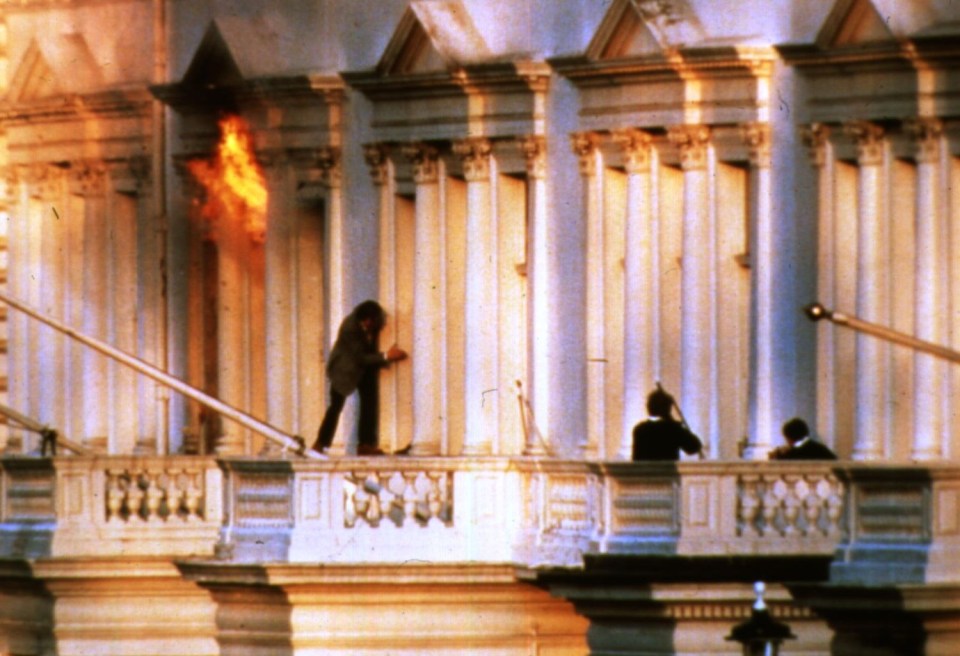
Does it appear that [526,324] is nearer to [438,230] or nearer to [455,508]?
[438,230]

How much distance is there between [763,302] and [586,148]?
241cm

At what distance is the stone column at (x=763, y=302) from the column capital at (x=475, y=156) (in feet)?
10.8

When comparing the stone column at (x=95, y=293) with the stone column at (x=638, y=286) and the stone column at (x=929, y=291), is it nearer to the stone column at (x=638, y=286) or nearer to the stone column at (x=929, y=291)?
the stone column at (x=638, y=286)

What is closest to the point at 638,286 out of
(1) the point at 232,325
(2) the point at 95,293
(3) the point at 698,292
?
(3) the point at 698,292

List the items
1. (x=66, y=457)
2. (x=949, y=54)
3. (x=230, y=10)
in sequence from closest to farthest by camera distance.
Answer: (x=949, y=54)
(x=66, y=457)
(x=230, y=10)

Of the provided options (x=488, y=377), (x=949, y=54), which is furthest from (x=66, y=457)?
(x=949, y=54)

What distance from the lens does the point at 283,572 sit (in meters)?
45.6

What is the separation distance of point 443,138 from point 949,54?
21.3 ft

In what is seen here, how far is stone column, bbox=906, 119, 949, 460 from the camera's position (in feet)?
150

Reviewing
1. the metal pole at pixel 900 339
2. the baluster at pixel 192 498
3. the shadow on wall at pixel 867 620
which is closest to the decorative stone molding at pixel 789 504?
the shadow on wall at pixel 867 620

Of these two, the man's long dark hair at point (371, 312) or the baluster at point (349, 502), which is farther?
the man's long dark hair at point (371, 312)

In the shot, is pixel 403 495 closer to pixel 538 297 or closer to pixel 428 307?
pixel 538 297

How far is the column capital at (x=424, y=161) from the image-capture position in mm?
50750

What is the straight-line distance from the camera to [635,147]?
48.2m
